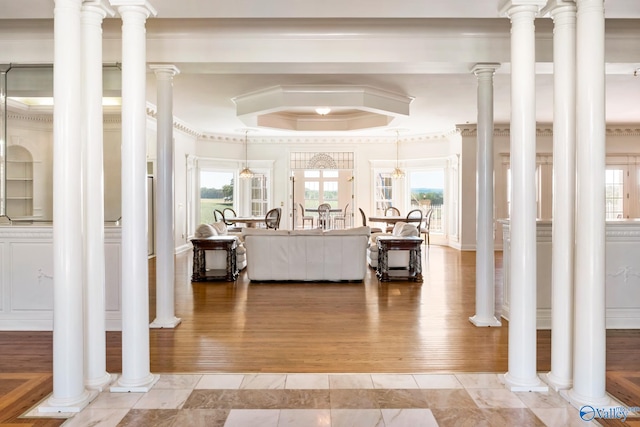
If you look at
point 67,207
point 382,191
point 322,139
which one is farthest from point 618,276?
point 322,139

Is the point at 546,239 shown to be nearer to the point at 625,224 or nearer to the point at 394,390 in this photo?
the point at 625,224

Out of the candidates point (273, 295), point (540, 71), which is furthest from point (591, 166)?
point (273, 295)

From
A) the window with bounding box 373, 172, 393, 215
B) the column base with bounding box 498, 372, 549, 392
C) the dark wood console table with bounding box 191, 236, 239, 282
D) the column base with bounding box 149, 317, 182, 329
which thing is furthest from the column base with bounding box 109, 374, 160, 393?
the window with bounding box 373, 172, 393, 215

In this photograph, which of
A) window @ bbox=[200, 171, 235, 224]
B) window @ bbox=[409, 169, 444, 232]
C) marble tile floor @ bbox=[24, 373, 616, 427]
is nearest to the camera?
marble tile floor @ bbox=[24, 373, 616, 427]

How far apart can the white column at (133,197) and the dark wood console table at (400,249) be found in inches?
186

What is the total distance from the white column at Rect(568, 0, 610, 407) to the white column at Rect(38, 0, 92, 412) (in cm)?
319

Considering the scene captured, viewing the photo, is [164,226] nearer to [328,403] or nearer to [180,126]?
[328,403]

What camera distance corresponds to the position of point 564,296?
10.1ft

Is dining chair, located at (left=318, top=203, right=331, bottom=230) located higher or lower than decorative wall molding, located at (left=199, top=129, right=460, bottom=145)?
lower

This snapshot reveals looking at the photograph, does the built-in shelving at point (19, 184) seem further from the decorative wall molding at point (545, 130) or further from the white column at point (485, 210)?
the decorative wall molding at point (545, 130)

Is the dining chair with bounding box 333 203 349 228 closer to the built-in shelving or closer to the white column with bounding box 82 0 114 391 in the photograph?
the built-in shelving

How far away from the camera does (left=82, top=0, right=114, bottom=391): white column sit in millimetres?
3004

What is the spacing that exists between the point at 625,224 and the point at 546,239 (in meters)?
0.85

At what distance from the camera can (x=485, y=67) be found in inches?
186
